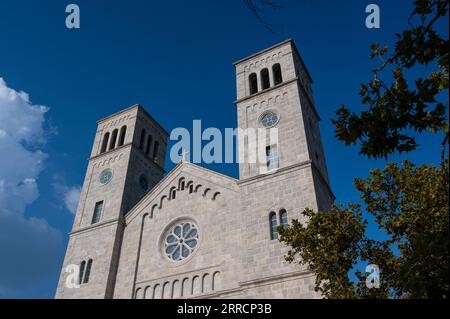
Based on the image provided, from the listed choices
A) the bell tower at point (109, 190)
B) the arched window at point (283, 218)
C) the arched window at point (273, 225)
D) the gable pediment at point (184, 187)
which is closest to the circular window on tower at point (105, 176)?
the bell tower at point (109, 190)

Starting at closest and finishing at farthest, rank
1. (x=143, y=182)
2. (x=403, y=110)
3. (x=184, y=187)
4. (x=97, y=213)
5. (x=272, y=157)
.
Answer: (x=403, y=110), (x=272, y=157), (x=184, y=187), (x=97, y=213), (x=143, y=182)

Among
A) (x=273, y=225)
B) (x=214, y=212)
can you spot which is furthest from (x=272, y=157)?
(x=214, y=212)

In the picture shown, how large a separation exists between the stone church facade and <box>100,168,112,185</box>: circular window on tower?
0.31 ft

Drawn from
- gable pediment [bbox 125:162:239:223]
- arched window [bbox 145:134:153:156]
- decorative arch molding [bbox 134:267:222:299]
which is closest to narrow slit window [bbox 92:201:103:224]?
gable pediment [bbox 125:162:239:223]

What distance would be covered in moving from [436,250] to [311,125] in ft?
56.2

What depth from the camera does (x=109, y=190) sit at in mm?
25703

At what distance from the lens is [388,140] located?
6.70m

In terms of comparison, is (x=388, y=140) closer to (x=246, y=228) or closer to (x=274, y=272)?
(x=274, y=272)

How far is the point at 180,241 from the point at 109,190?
7.61 m

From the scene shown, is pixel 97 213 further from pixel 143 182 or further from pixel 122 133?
pixel 122 133

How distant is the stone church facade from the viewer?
699 inches

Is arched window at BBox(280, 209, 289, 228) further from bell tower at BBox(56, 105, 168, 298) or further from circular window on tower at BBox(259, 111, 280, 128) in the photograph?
bell tower at BBox(56, 105, 168, 298)

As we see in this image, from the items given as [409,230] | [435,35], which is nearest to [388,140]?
[435,35]

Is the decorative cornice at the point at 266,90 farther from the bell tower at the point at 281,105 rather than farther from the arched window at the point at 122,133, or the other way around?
the arched window at the point at 122,133
